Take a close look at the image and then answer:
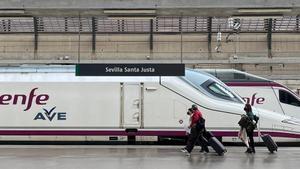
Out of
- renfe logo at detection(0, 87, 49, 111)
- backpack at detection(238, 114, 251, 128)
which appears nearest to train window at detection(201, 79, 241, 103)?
backpack at detection(238, 114, 251, 128)

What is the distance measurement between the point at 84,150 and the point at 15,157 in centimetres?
252

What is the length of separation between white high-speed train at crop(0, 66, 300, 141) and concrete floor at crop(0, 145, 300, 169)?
7.33 ft

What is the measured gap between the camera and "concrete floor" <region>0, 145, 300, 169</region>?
11.9 metres

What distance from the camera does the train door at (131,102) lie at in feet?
59.9

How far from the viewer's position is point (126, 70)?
1870cm

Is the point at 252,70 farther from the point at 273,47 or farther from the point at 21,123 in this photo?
the point at 21,123

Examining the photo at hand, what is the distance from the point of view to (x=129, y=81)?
18453 millimetres

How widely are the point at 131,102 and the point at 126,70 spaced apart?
1.20m

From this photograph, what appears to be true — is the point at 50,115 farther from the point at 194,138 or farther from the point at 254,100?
the point at 254,100

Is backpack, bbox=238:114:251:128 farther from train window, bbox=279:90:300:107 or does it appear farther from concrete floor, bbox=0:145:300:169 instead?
train window, bbox=279:90:300:107

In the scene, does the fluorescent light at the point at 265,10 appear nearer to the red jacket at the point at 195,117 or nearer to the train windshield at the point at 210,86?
the train windshield at the point at 210,86

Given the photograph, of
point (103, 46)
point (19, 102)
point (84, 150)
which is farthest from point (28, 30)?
point (84, 150)

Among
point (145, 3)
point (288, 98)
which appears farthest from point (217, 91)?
point (288, 98)

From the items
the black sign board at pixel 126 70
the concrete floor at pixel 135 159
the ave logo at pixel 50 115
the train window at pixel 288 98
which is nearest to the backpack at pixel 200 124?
the concrete floor at pixel 135 159
